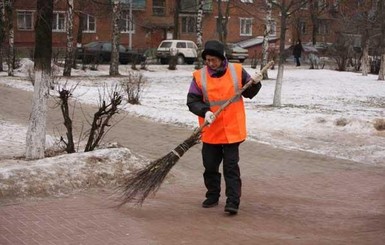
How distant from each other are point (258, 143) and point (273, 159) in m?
1.29

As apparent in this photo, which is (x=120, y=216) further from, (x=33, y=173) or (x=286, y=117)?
(x=286, y=117)

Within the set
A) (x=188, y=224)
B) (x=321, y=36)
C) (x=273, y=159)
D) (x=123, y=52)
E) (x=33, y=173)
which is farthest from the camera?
(x=321, y=36)

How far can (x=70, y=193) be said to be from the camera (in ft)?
20.2

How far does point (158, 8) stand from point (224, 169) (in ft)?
157

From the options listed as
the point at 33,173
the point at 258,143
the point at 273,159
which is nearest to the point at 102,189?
the point at 33,173

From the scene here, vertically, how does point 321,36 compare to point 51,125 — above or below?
above

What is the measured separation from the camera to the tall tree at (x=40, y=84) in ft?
24.4

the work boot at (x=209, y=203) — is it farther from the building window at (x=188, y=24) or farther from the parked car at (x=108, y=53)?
the building window at (x=188, y=24)

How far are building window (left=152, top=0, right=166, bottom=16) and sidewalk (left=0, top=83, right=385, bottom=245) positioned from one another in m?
45.3

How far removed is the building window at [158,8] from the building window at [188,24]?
7.18 ft

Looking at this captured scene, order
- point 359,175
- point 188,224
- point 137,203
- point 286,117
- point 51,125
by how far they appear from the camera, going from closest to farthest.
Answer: point 188,224
point 137,203
point 359,175
point 51,125
point 286,117

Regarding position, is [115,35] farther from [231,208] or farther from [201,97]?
[231,208]

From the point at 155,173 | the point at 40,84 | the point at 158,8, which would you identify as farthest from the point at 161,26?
the point at 155,173

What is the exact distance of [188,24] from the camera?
5381 centimetres
